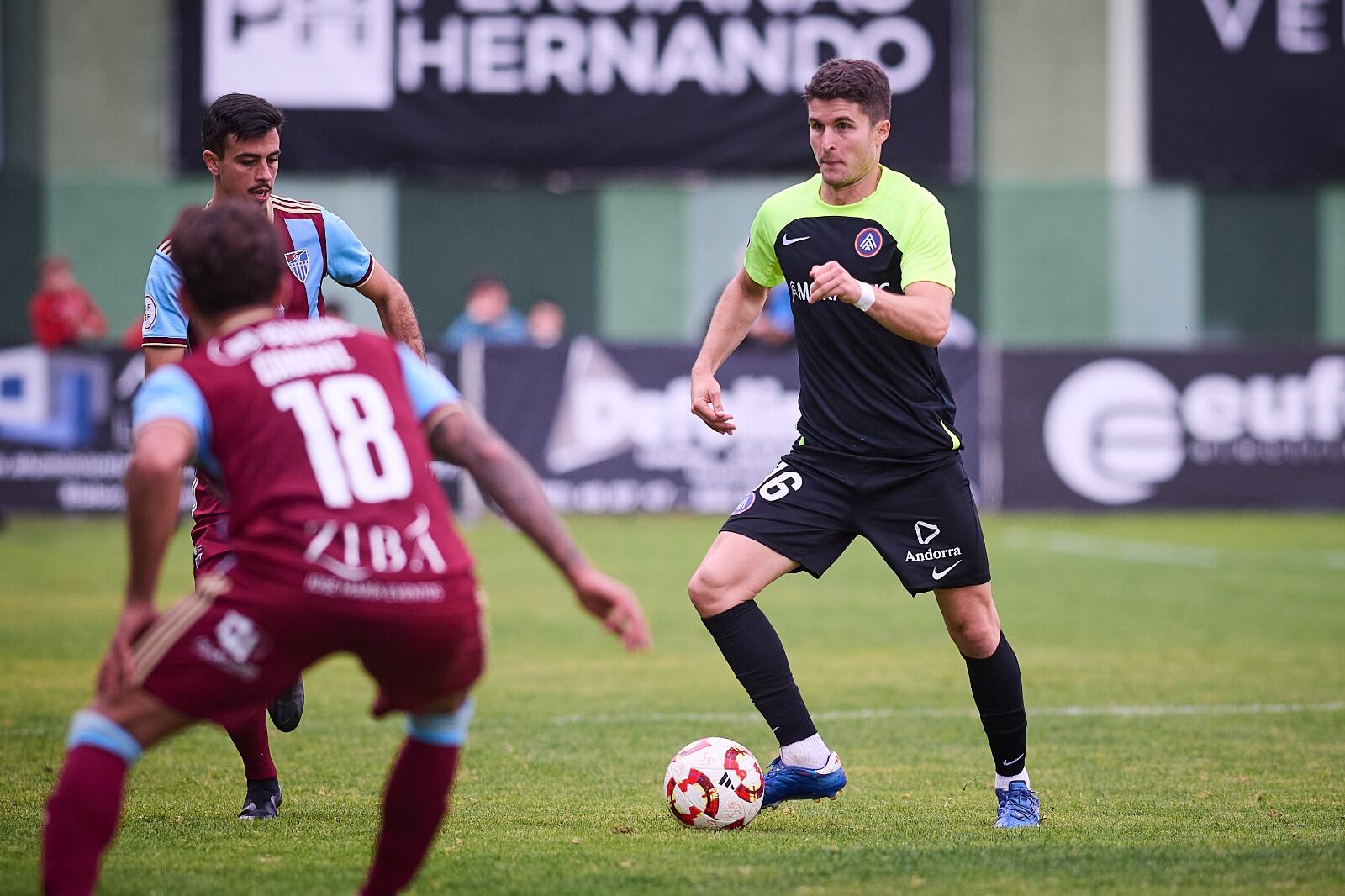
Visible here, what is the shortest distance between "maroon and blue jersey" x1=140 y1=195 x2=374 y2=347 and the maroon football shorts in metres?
1.88

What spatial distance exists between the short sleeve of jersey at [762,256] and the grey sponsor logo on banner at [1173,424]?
12.4m

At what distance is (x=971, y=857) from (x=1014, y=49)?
20.0 m

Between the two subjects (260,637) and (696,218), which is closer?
(260,637)

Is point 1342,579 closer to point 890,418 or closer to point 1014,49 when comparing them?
point 890,418

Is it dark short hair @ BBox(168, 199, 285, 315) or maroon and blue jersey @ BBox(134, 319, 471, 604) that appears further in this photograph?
dark short hair @ BBox(168, 199, 285, 315)

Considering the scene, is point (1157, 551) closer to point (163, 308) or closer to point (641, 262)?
point (641, 262)

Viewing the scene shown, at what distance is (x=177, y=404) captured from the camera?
3.77m

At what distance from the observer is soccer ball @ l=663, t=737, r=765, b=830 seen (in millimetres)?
5617

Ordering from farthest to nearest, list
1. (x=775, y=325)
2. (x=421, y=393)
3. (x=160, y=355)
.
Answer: (x=775, y=325) < (x=160, y=355) < (x=421, y=393)

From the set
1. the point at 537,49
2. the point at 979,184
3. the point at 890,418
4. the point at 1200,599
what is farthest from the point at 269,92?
the point at 890,418

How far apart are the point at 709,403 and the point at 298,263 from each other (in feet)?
4.80

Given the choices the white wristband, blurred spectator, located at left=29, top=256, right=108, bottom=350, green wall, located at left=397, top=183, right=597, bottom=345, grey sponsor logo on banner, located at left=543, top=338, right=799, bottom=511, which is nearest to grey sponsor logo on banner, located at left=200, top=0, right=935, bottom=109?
green wall, located at left=397, top=183, right=597, bottom=345

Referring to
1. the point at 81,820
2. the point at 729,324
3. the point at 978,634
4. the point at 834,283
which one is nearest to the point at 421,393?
the point at 81,820

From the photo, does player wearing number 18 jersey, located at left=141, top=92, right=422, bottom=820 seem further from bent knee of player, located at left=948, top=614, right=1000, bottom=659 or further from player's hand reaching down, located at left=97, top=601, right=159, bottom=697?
bent knee of player, located at left=948, top=614, right=1000, bottom=659
